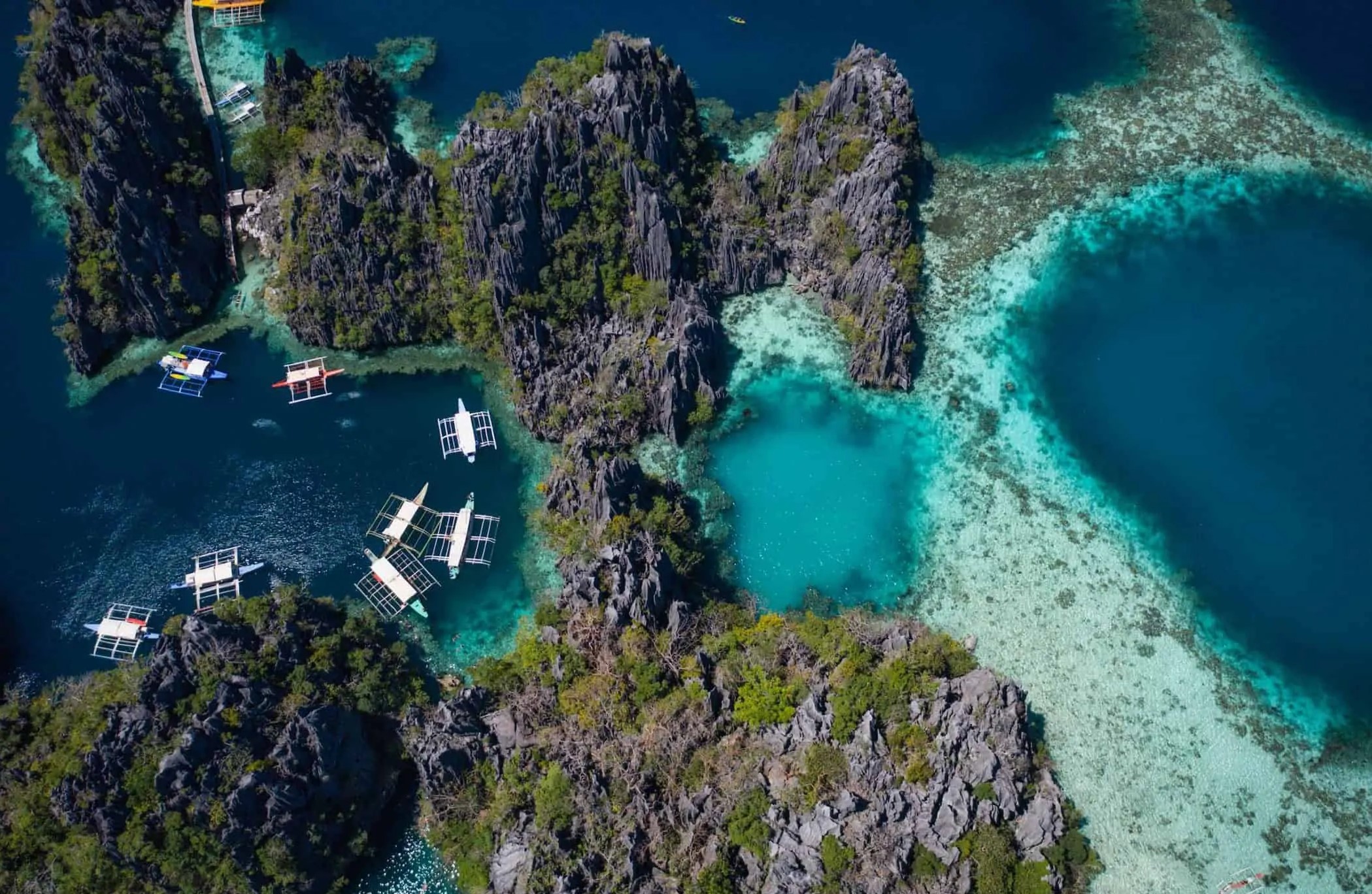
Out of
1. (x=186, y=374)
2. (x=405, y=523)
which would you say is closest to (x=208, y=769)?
(x=405, y=523)

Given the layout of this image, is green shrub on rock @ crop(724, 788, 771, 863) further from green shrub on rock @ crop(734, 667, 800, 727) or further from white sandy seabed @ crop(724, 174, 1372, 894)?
white sandy seabed @ crop(724, 174, 1372, 894)

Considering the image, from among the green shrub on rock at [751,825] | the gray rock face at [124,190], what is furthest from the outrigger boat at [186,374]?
the green shrub on rock at [751,825]

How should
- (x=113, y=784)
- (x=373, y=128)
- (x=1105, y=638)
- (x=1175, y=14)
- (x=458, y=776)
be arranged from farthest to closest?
(x=1175, y=14)
(x=373, y=128)
(x=1105, y=638)
(x=458, y=776)
(x=113, y=784)

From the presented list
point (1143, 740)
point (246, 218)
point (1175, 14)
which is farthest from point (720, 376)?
point (1175, 14)

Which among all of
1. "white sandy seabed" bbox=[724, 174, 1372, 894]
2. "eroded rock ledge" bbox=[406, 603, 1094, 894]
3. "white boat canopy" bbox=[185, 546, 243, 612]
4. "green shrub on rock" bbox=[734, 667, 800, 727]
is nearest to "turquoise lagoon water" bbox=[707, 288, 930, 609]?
"white sandy seabed" bbox=[724, 174, 1372, 894]

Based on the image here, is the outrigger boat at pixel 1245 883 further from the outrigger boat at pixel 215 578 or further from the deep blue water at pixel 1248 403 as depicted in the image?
the outrigger boat at pixel 215 578

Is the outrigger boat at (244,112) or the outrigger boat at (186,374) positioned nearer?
the outrigger boat at (186,374)

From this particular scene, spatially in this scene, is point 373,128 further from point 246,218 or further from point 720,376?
point 720,376
